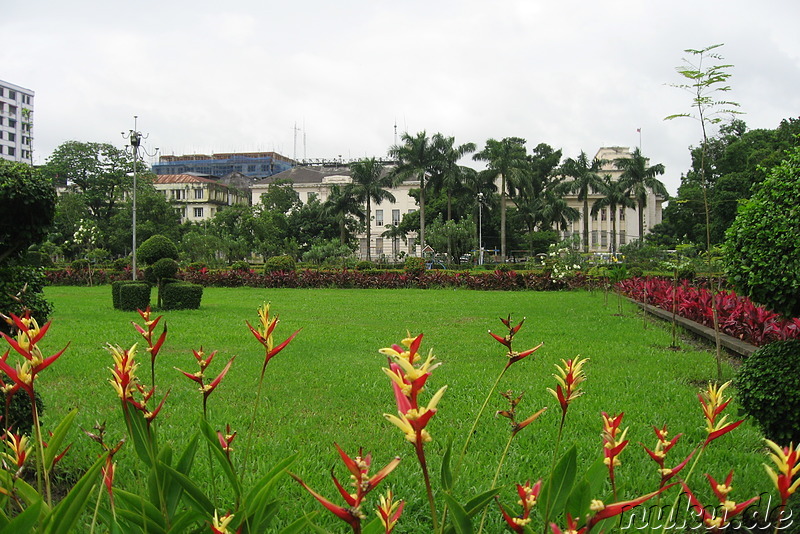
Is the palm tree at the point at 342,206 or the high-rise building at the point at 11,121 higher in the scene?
the high-rise building at the point at 11,121

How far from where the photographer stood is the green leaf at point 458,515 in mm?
1048

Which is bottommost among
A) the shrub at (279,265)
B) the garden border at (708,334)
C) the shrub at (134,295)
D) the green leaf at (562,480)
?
the garden border at (708,334)

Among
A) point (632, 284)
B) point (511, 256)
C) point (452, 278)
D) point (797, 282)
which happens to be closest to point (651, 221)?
point (511, 256)

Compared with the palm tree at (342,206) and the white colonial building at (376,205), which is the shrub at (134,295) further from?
the white colonial building at (376,205)

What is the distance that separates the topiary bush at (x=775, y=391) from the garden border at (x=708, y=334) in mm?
2549

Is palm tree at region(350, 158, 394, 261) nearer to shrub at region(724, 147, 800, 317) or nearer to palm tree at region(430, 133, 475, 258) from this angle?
palm tree at region(430, 133, 475, 258)

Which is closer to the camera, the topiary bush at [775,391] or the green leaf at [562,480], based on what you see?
the green leaf at [562,480]

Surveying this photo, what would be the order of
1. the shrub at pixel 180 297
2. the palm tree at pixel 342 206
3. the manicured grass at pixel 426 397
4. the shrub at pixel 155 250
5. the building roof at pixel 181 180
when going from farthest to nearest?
the building roof at pixel 181 180 → the palm tree at pixel 342 206 → the shrub at pixel 155 250 → the shrub at pixel 180 297 → the manicured grass at pixel 426 397

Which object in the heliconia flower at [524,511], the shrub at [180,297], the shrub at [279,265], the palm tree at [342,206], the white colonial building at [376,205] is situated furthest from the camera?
the white colonial building at [376,205]

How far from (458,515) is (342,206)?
4381cm

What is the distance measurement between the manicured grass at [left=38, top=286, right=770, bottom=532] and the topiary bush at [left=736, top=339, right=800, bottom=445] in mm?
286

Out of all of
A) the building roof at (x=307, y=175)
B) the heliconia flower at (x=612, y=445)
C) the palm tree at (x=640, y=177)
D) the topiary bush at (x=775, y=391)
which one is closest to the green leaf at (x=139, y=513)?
the heliconia flower at (x=612, y=445)

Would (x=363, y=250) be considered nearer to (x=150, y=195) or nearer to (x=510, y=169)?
(x=150, y=195)

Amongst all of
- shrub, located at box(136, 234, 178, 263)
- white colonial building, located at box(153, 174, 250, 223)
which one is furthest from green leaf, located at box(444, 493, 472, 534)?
white colonial building, located at box(153, 174, 250, 223)
